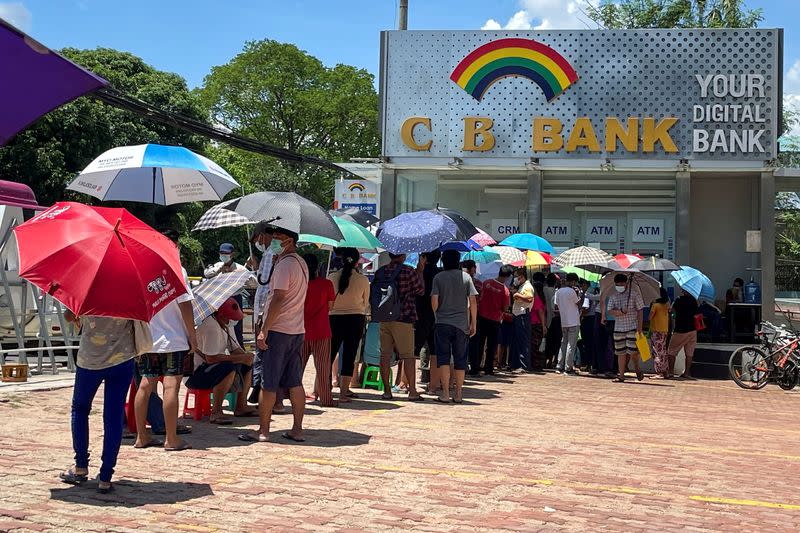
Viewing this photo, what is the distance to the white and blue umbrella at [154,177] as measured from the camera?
37.0ft

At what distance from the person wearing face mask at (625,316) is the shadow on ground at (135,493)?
12.6 m

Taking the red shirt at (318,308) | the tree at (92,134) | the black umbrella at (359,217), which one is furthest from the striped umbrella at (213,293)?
the tree at (92,134)

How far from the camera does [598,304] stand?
Result: 2086 centimetres

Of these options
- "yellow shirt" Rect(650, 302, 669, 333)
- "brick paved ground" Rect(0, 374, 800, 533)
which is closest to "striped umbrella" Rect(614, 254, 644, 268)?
"yellow shirt" Rect(650, 302, 669, 333)

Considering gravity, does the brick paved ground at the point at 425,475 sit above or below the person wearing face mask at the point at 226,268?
below

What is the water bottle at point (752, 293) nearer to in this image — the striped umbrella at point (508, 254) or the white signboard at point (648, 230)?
the white signboard at point (648, 230)

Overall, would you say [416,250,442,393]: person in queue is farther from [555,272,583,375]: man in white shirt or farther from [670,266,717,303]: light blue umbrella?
[670,266,717,303]: light blue umbrella

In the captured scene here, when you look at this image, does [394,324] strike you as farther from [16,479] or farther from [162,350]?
[16,479]

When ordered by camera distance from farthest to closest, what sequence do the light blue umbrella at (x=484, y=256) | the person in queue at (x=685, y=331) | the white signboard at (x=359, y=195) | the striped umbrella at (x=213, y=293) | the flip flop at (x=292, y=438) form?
1. the white signboard at (x=359, y=195)
2. the person in queue at (x=685, y=331)
3. the light blue umbrella at (x=484, y=256)
4. the striped umbrella at (x=213, y=293)
5. the flip flop at (x=292, y=438)

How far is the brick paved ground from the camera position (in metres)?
6.92

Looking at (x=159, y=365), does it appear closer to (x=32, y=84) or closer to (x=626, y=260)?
(x=32, y=84)

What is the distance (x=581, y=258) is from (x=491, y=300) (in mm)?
3711

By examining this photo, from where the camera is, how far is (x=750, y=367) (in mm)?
19156

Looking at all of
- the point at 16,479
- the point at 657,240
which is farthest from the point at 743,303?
the point at 16,479
